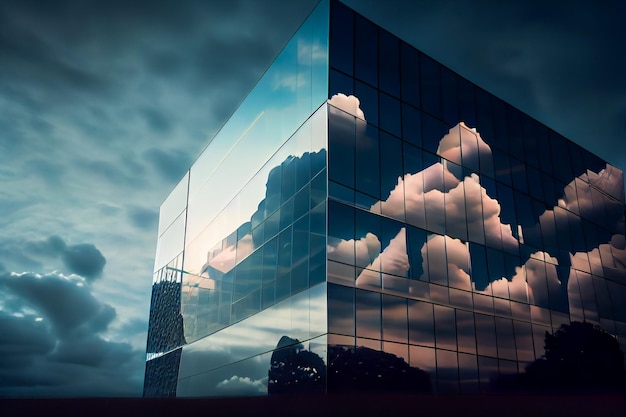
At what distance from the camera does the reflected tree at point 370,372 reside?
2047 cm

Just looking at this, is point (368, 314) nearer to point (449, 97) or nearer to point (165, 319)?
point (449, 97)

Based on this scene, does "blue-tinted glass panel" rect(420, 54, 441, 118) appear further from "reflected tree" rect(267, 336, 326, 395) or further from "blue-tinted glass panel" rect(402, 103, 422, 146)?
"reflected tree" rect(267, 336, 326, 395)

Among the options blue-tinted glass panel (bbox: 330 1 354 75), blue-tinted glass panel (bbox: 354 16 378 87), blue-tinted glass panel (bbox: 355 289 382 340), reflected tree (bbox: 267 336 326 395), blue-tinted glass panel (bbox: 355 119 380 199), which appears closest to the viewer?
reflected tree (bbox: 267 336 326 395)

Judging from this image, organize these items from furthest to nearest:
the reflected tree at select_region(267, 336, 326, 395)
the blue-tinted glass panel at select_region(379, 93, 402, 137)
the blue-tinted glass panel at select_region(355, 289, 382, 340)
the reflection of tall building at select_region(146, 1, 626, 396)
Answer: the blue-tinted glass panel at select_region(379, 93, 402, 137), the reflection of tall building at select_region(146, 1, 626, 396), the blue-tinted glass panel at select_region(355, 289, 382, 340), the reflected tree at select_region(267, 336, 326, 395)

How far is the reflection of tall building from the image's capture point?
22531 mm

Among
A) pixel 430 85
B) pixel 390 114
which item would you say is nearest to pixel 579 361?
pixel 430 85

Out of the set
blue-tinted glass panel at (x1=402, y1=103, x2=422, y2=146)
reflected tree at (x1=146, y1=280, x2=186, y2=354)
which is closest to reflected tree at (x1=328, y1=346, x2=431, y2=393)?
blue-tinted glass panel at (x1=402, y1=103, x2=422, y2=146)

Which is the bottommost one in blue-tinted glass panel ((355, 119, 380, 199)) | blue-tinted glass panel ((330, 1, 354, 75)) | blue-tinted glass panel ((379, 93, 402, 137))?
blue-tinted glass panel ((355, 119, 380, 199))

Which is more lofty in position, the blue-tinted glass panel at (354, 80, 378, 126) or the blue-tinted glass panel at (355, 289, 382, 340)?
the blue-tinted glass panel at (354, 80, 378, 126)

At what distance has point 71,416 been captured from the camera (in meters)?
7.65

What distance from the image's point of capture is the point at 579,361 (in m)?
31.2

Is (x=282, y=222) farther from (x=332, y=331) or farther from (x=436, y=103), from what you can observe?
(x=436, y=103)

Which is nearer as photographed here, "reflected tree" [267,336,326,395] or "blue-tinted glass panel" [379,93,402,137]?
"reflected tree" [267,336,326,395]

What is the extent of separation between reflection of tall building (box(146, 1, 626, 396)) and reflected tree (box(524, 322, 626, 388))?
0.78 metres
